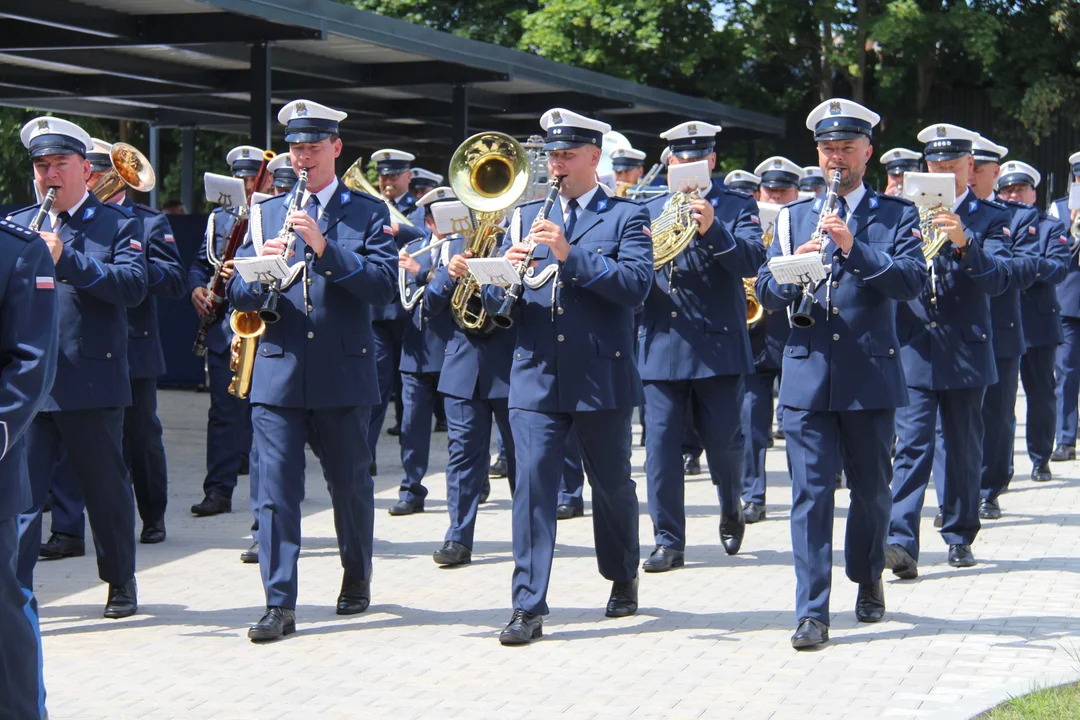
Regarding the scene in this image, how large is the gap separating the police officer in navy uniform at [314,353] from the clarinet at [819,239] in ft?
5.87

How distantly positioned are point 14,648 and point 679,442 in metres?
4.59

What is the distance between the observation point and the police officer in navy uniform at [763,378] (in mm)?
10422

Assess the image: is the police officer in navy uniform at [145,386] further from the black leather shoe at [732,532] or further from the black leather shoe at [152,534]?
the black leather shoe at [732,532]

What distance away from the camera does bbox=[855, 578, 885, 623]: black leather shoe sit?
7.30m

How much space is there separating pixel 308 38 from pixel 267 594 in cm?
658

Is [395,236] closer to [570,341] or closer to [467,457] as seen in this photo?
[467,457]

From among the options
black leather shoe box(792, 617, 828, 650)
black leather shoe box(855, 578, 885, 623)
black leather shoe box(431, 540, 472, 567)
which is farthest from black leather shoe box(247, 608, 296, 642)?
black leather shoe box(855, 578, 885, 623)

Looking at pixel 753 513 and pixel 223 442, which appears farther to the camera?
pixel 223 442

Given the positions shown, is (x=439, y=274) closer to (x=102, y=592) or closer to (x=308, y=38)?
A: (x=102, y=592)

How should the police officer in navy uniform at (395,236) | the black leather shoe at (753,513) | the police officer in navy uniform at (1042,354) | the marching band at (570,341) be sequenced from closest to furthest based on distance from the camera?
the marching band at (570,341)
the black leather shoe at (753,513)
the police officer in navy uniform at (395,236)
the police officer in navy uniform at (1042,354)

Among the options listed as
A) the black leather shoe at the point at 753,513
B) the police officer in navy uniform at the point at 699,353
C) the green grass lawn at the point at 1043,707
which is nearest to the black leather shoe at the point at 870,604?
the green grass lawn at the point at 1043,707

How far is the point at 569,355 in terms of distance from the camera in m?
7.02

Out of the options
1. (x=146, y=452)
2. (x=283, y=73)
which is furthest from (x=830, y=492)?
(x=283, y=73)

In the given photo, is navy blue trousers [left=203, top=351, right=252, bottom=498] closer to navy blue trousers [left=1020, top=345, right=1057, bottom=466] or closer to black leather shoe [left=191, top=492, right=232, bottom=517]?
black leather shoe [left=191, top=492, right=232, bottom=517]
